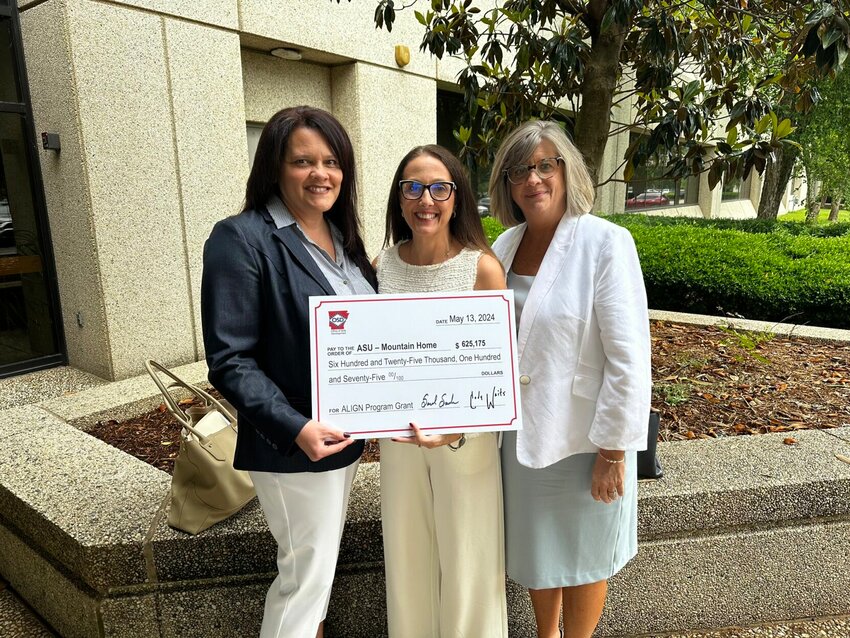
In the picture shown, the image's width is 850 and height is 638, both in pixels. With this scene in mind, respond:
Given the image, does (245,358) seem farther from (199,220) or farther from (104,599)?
(199,220)

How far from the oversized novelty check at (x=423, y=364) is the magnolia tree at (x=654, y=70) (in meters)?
1.59

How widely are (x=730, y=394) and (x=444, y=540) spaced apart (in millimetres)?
3119

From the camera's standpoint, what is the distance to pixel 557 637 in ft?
7.52

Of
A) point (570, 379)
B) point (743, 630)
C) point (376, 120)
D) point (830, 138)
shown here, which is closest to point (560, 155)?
point (570, 379)

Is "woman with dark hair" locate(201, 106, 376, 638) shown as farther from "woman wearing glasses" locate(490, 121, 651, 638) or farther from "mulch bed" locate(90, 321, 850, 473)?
"mulch bed" locate(90, 321, 850, 473)

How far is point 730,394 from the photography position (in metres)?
4.32

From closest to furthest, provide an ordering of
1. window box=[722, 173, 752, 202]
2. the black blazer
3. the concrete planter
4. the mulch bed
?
the black blazer < the concrete planter < the mulch bed < window box=[722, 173, 752, 202]

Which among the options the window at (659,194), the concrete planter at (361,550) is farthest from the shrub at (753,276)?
the window at (659,194)

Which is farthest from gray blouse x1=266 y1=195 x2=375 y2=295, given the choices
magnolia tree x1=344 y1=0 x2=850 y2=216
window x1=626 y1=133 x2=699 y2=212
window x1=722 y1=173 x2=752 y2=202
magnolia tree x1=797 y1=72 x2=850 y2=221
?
window x1=722 y1=173 x2=752 y2=202

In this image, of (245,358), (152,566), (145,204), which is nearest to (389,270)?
(245,358)

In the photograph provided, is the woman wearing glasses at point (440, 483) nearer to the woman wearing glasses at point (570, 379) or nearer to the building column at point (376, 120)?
the woman wearing glasses at point (570, 379)

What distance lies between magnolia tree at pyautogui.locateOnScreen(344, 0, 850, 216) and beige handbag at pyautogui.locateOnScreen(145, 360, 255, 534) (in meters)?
2.34

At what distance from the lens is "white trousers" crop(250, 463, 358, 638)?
1856 millimetres

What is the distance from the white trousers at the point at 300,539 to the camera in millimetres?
1856
